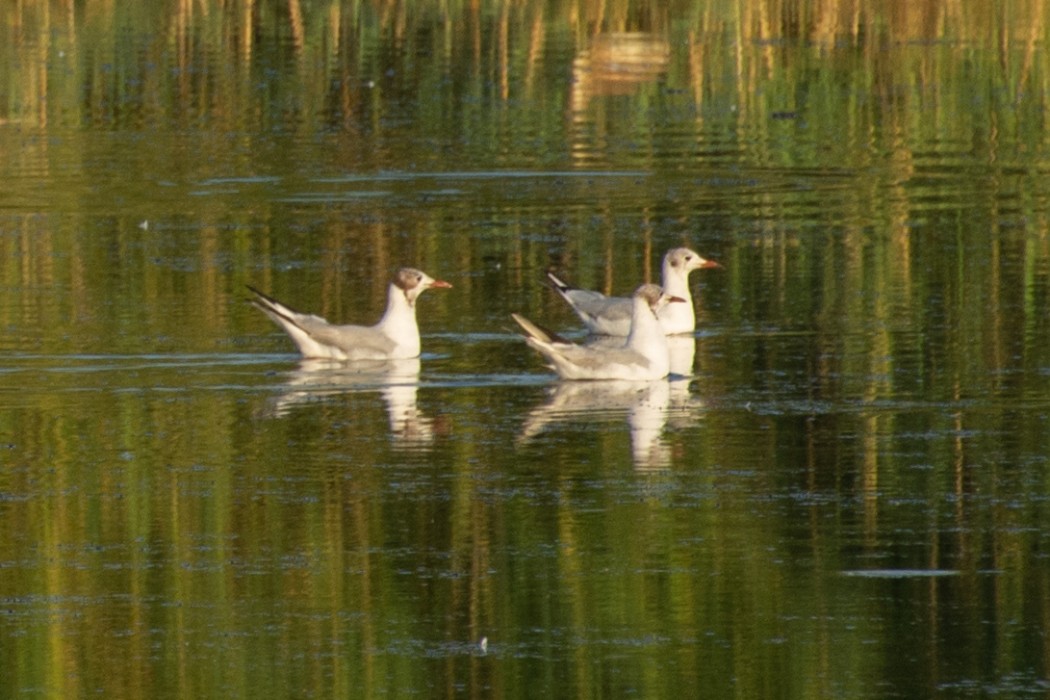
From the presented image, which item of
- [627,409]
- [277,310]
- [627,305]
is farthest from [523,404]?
[627,305]

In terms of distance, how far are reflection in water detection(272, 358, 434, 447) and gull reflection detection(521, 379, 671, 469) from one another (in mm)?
558

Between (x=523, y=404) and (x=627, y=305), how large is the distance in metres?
2.29

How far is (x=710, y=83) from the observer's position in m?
29.7

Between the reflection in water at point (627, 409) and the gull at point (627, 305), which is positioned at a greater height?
the gull at point (627, 305)

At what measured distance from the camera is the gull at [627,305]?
15.3 m

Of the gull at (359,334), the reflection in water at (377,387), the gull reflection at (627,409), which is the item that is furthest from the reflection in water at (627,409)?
the gull at (359,334)

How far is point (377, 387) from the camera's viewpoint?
45.4 ft

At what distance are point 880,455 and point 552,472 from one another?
1.49 meters

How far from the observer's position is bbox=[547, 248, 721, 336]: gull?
602 inches

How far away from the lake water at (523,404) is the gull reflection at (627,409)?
0.03 metres

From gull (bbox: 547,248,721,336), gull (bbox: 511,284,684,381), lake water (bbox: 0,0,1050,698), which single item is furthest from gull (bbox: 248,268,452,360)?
gull (bbox: 547,248,721,336)

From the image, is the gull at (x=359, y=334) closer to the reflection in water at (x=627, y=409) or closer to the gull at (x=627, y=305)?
the reflection in water at (x=627, y=409)

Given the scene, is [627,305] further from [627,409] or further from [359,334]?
[627,409]

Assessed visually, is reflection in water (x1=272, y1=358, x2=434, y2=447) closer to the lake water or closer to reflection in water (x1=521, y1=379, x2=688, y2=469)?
the lake water
